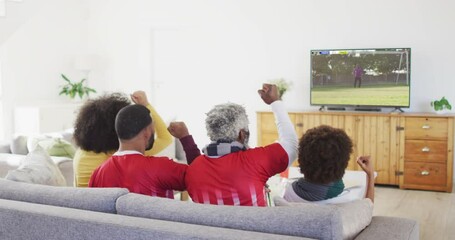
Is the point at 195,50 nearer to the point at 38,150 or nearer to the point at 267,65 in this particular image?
the point at 267,65

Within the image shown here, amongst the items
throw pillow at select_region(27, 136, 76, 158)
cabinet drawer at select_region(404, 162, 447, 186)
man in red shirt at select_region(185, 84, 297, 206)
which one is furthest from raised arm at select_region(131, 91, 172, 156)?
cabinet drawer at select_region(404, 162, 447, 186)

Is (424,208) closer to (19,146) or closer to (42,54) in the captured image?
(19,146)

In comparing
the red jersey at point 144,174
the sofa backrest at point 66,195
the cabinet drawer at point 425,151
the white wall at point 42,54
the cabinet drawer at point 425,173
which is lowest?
the cabinet drawer at point 425,173

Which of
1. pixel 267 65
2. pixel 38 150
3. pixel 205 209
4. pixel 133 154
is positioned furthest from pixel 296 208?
pixel 267 65

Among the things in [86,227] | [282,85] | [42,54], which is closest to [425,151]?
[282,85]

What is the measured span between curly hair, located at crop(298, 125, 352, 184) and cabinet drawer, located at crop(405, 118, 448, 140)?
3437mm

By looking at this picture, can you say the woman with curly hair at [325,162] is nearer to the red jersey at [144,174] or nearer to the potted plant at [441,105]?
the red jersey at [144,174]

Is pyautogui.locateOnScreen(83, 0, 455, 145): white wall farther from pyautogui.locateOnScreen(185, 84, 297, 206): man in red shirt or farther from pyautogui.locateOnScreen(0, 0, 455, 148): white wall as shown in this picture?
pyautogui.locateOnScreen(185, 84, 297, 206): man in red shirt

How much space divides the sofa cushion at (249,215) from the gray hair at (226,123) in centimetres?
35

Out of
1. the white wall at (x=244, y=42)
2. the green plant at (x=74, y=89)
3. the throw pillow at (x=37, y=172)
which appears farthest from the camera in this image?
the green plant at (x=74, y=89)

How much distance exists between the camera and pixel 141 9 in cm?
737

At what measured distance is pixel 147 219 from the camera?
180 cm

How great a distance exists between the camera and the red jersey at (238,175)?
6.70ft

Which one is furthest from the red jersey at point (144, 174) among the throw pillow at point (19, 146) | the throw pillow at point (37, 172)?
the throw pillow at point (19, 146)
